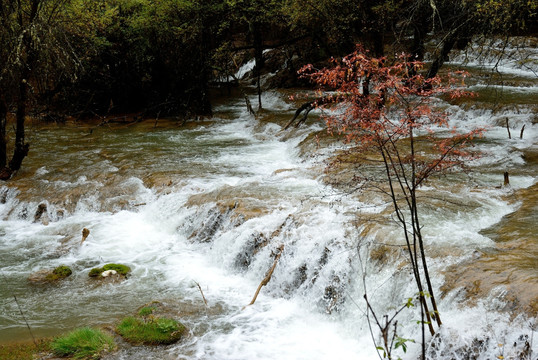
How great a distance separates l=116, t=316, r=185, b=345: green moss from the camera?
518 cm

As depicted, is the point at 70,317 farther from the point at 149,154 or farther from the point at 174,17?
the point at 174,17

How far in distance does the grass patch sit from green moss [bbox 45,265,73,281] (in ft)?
6.46

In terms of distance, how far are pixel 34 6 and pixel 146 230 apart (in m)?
5.56

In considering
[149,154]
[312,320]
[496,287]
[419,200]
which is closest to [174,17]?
[149,154]

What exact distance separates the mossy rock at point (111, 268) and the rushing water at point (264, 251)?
0.18 m

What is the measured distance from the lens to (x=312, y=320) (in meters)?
5.76

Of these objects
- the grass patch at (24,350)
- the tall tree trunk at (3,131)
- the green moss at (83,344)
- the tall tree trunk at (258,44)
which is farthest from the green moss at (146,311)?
the tall tree trunk at (258,44)

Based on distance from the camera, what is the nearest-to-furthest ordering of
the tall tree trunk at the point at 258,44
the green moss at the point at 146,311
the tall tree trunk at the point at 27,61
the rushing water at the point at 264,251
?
the rushing water at the point at 264,251 < the green moss at the point at 146,311 < the tall tree trunk at the point at 27,61 < the tall tree trunk at the point at 258,44

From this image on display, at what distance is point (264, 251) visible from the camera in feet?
23.1

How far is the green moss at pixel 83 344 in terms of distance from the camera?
15.9ft

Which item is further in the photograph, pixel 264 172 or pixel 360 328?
pixel 264 172

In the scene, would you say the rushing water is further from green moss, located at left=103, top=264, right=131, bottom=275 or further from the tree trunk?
the tree trunk

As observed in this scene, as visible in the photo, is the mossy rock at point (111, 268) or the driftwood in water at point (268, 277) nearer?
the driftwood in water at point (268, 277)

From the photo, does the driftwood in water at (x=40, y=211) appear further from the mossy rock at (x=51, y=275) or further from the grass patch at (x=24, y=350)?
the grass patch at (x=24, y=350)
